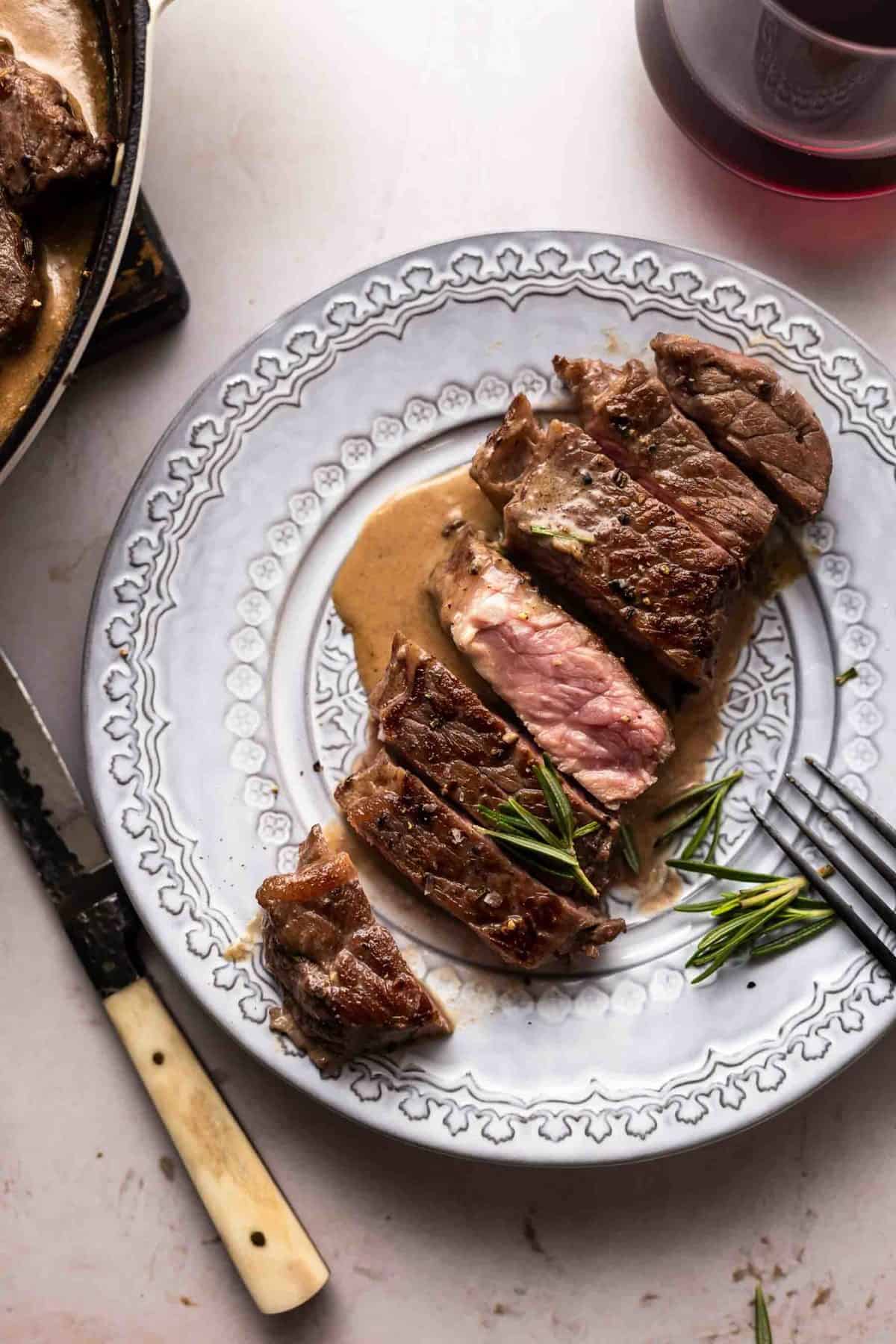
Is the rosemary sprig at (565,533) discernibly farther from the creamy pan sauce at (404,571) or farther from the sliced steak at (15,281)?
the sliced steak at (15,281)

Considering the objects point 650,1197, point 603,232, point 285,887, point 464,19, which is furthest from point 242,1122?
point 464,19

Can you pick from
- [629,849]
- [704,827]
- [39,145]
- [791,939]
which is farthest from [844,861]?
[39,145]

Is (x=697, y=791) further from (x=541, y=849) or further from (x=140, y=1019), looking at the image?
(x=140, y=1019)

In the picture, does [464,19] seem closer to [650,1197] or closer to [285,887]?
[285,887]

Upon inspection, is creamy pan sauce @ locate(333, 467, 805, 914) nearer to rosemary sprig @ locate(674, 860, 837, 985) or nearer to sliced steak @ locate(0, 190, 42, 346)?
rosemary sprig @ locate(674, 860, 837, 985)

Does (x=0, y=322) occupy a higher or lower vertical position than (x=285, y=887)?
higher

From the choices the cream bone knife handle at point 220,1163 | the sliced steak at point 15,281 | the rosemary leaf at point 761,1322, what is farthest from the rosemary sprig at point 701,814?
the sliced steak at point 15,281

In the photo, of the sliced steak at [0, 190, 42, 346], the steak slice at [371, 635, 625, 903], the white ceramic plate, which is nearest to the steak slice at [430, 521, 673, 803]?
the steak slice at [371, 635, 625, 903]
